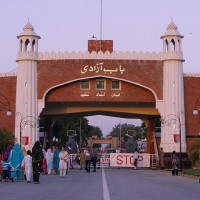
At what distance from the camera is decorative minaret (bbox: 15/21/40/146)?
4309 cm

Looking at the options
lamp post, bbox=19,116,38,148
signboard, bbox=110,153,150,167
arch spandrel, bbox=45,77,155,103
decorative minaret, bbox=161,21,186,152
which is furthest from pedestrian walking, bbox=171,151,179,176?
lamp post, bbox=19,116,38,148

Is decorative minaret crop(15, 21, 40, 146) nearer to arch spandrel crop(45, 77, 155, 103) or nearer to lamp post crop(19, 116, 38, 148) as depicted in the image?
lamp post crop(19, 116, 38, 148)

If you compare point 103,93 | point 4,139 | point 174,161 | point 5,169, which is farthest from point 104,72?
point 5,169

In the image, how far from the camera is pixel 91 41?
45312 millimetres

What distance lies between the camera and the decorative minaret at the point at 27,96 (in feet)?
141

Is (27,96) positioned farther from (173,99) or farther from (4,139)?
(173,99)

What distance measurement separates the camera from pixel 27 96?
43.5 m

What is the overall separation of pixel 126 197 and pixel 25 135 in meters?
31.4

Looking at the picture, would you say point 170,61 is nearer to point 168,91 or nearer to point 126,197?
point 168,91

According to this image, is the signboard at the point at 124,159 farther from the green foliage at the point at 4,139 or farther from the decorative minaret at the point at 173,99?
the green foliage at the point at 4,139

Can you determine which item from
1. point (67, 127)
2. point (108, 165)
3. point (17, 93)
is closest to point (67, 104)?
point (17, 93)

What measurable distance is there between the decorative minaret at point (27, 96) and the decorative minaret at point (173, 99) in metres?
10.0

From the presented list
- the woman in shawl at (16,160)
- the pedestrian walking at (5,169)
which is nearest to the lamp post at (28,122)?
the pedestrian walking at (5,169)

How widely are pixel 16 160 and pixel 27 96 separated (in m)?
23.0
